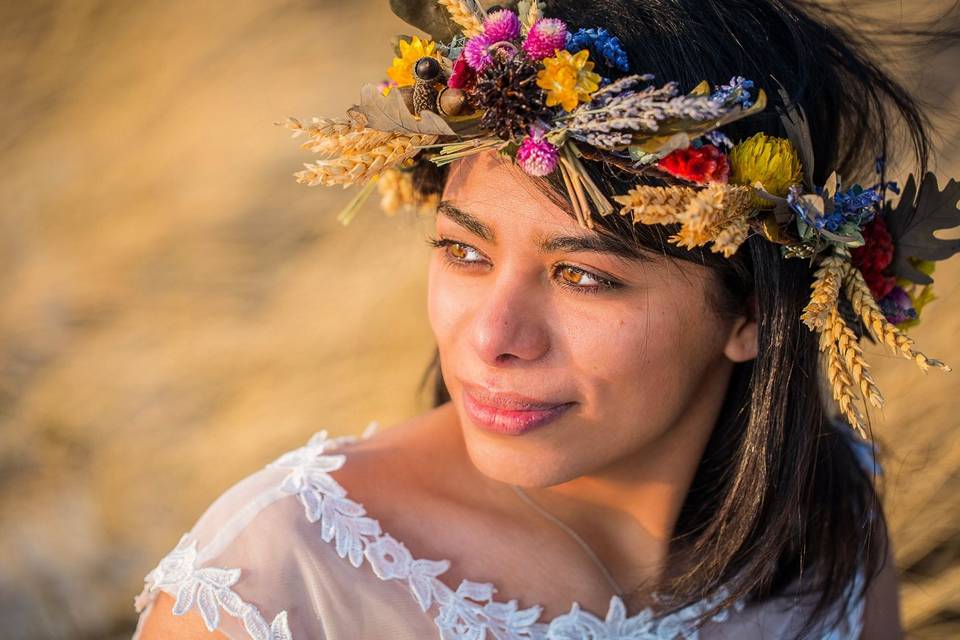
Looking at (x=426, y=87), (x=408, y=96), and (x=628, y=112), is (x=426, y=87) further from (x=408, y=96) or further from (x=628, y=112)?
(x=628, y=112)

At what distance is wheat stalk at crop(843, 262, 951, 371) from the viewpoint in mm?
1740

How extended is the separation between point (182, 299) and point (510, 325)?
10.5ft

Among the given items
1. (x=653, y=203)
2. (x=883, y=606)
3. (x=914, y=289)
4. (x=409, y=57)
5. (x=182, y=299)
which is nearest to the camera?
(x=653, y=203)

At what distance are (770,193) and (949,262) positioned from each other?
2720 mm

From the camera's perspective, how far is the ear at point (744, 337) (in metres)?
2.05

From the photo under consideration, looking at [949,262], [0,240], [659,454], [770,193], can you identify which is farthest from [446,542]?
[0,240]

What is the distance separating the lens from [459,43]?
1.91 m

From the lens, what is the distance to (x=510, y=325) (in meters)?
1.79

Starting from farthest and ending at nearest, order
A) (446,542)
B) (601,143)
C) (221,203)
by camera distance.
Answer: (221,203) → (446,542) → (601,143)

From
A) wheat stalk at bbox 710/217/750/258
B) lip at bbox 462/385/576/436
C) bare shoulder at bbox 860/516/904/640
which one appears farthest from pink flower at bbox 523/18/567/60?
bare shoulder at bbox 860/516/904/640

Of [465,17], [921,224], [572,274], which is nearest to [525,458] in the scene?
[572,274]

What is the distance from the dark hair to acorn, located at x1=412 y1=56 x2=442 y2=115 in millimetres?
270

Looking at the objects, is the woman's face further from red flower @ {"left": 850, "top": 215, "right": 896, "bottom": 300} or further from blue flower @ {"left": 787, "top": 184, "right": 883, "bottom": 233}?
red flower @ {"left": 850, "top": 215, "right": 896, "bottom": 300}

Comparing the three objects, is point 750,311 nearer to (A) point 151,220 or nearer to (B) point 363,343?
(B) point 363,343
